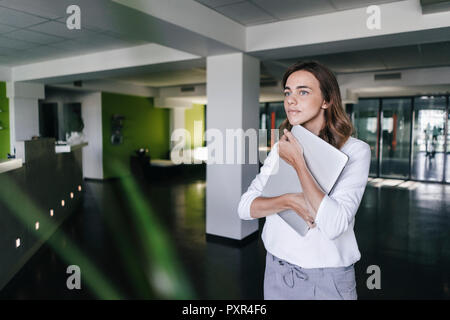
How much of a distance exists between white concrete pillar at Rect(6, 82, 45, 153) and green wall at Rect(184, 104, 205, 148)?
263 inches

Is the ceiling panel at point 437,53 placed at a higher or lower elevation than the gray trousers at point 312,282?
higher

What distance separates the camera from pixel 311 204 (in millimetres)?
1063

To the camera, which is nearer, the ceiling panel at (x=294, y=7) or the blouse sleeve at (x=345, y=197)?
the blouse sleeve at (x=345, y=197)

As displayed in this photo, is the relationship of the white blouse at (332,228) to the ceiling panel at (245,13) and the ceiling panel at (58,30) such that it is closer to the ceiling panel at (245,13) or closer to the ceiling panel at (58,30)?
the ceiling panel at (245,13)

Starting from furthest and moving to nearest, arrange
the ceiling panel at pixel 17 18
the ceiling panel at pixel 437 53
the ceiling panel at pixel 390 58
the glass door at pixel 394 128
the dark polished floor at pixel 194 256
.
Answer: the glass door at pixel 394 128
the ceiling panel at pixel 390 58
the ceiling panel at pixel 437 53
the ceiling panel at pixel 17 18
the dark polished floor at pixel 194 256

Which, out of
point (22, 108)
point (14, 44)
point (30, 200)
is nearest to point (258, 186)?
point (30, 200)

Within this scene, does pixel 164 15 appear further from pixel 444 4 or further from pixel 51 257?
pixel 51 257

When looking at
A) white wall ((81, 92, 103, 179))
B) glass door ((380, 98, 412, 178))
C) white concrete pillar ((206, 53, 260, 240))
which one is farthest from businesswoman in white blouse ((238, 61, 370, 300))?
glass door ((380, 98, 412, 178))

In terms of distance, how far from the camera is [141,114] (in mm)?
12242

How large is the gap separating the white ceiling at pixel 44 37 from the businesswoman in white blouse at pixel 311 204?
9.23 ft

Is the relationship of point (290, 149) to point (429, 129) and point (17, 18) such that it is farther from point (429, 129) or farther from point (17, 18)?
point (429, 129)

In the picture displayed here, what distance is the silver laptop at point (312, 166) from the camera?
1074 millimetres

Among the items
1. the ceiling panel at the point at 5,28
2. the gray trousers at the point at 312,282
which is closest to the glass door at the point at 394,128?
the ceiling panel at the point at 5,28

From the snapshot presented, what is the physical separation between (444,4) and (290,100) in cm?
311
